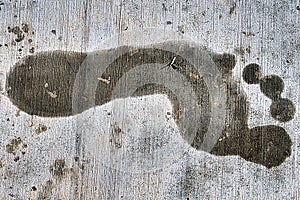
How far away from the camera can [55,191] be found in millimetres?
2709

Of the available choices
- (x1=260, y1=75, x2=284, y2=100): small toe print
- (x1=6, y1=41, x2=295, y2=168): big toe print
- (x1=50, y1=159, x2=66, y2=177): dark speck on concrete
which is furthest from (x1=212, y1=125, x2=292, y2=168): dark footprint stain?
(x1=50, y1=159, x2=66, y2=177): dark speck on concrete

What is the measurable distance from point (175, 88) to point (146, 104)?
0.22 meters

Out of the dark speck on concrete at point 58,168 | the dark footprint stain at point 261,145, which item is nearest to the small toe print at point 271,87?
the dark footprint stain at point 261,145

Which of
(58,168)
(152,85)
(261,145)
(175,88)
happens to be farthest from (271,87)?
(58,168)

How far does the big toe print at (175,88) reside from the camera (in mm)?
2709

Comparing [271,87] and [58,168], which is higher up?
[271,87]

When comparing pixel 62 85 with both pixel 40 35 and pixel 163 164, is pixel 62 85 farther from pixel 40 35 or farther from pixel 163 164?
pixel 163 164

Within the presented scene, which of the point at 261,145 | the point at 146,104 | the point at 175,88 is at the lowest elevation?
the point at 261,145

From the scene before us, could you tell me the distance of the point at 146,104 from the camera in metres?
2.75

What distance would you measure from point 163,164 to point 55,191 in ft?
2.37

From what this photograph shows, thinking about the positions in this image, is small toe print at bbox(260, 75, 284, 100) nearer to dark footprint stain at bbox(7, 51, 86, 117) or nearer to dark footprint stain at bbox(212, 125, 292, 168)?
dark footprint stain at bbox(212, 125, 292, 168)

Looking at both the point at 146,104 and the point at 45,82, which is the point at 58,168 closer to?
the point at 45,82

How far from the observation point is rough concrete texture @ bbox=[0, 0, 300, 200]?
2701mm

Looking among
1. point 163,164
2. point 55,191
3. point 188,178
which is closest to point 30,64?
point 55,191
